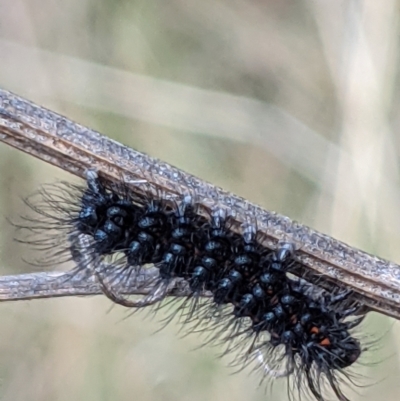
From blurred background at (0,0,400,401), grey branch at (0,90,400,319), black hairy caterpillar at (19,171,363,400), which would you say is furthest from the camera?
blurred background at (0,0,400,401)

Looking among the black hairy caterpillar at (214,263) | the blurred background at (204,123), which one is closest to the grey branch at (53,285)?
the black hairy caterpillar at (214,263)

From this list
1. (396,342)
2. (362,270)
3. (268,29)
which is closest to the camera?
(362,270)

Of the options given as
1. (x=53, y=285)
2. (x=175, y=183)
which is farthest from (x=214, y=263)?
(x=53, y=285)

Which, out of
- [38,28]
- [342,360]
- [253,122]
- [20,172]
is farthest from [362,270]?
[38,28]

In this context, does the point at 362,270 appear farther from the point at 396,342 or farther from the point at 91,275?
the point at 396,342

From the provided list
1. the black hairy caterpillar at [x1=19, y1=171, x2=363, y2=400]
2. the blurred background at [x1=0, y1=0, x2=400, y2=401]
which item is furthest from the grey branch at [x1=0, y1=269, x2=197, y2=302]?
the blurred background at [x1=0, y1=0, x2=400, y2=401]

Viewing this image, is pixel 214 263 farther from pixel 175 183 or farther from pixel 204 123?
pixel 204 123

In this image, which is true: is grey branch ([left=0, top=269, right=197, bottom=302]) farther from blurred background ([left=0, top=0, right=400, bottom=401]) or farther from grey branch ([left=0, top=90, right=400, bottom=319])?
blurred background ([left=0, top=0, right=400, bottom=401])
